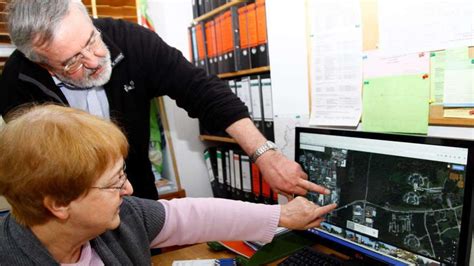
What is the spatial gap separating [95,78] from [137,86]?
19 cm

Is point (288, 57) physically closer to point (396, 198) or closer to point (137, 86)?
point (137, 86)

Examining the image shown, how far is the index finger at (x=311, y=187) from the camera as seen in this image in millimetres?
1140

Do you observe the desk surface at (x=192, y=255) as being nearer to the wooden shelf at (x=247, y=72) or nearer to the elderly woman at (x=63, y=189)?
the elderly woman at (x=63, y=189)

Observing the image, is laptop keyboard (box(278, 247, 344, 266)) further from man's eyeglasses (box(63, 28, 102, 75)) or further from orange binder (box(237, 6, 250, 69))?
orange binder (box(237, 6, 250, 69))

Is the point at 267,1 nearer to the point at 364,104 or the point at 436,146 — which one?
the point at 364,104

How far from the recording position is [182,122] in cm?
265

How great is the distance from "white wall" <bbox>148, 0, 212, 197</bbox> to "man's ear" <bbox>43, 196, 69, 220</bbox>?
180cm

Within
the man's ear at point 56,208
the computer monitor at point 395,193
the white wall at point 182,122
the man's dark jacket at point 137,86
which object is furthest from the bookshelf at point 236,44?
the man's ear at point 56,208

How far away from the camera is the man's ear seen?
749 millimetres

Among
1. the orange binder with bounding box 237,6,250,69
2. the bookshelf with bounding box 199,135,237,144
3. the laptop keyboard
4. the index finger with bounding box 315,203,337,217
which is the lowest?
the laptop keyboard

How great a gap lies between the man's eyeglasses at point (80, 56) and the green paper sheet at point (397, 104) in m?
0.98

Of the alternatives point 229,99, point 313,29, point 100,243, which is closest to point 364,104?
point 313,29

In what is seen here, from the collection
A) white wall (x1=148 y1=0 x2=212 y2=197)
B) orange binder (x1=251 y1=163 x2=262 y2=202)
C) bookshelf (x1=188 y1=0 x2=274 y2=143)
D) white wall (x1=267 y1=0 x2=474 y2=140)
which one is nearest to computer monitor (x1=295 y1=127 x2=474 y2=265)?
white wall (x1=267 y1=0 x2=474 y2=140)

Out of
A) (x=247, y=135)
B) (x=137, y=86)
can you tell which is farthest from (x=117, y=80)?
(x=247, y=135)
